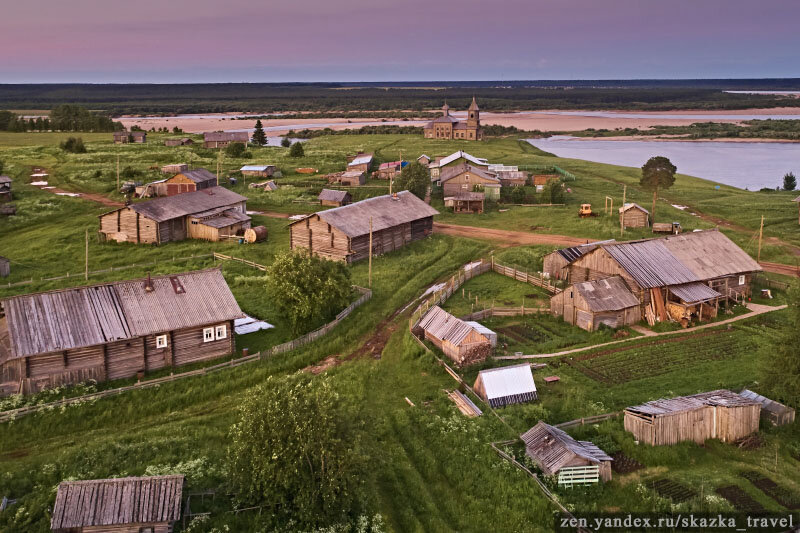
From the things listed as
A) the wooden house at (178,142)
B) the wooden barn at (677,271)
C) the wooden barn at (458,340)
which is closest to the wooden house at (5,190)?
the wooden house at (178,142)

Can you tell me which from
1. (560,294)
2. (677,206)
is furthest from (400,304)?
(677,206)

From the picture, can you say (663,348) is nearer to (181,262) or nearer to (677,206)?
(181,262)

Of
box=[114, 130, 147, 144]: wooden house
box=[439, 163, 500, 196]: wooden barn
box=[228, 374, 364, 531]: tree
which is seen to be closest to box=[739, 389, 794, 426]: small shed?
box=[228, 374, 364, 531]: tree

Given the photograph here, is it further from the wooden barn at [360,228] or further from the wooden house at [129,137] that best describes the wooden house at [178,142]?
the wooden barn at [360,228]

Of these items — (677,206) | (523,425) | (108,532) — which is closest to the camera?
(108,532)

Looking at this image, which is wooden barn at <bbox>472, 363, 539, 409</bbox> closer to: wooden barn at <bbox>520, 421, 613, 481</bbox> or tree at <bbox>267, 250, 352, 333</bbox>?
wooden barn at <bbox>520, 421, 613, 481</bbox>

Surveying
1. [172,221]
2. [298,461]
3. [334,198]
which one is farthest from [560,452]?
[334,198]

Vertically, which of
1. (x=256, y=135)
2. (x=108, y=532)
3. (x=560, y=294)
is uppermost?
(x=256, y=135)
